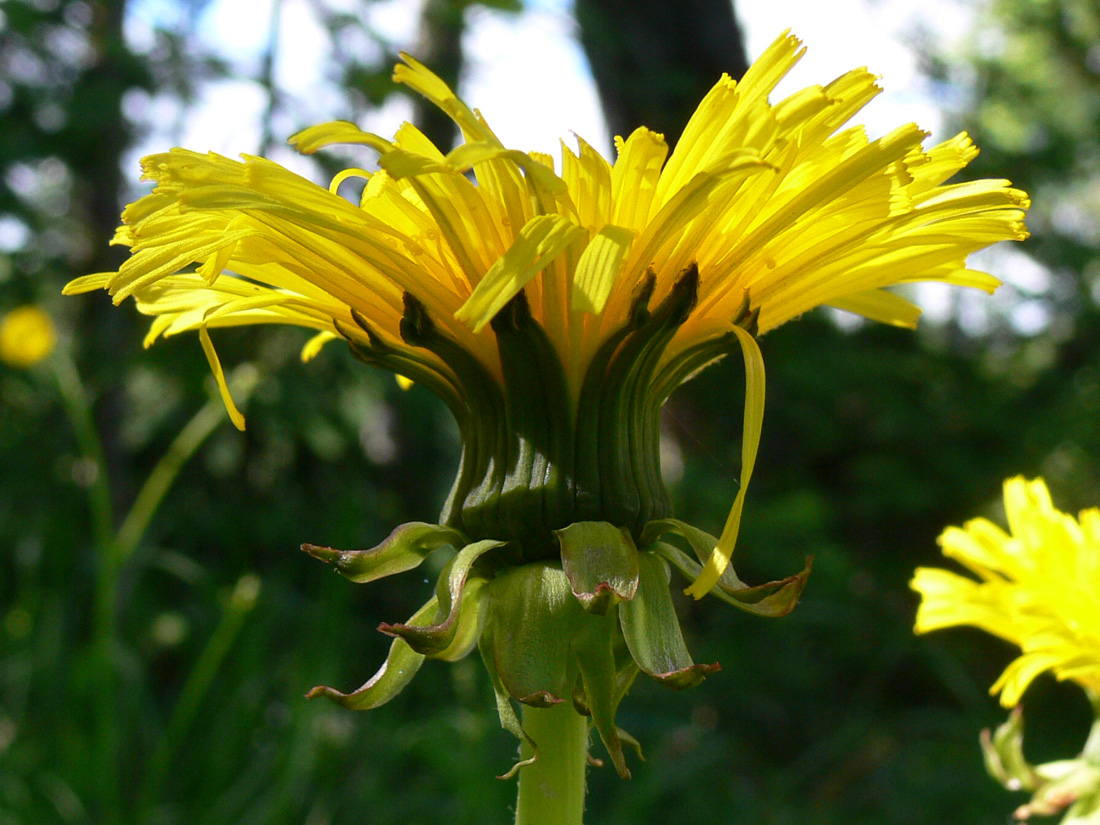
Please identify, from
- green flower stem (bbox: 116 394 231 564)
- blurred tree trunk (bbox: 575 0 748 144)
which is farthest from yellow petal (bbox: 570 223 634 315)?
blurred tree trunk (bbox: 575 0 748 144)

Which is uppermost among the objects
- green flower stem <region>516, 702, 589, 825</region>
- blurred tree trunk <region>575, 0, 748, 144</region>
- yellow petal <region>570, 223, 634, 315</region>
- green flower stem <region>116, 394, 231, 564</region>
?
blurred tree trunk <region>575, 0, 748, 144</region>

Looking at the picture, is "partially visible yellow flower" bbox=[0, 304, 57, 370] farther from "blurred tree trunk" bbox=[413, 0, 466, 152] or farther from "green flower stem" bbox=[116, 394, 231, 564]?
"blurred tree trunk" bbox=[413, 0, 466, 152]

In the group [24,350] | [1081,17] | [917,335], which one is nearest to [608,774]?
[24,350]

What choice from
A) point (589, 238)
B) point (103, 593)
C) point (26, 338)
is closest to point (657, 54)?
point (26, 338)

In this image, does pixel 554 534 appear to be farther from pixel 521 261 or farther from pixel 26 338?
pixel 26 338

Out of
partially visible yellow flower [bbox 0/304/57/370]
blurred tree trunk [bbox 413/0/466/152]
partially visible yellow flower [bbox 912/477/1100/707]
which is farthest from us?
blurred tree trunk [bbox 413/0/466/152]

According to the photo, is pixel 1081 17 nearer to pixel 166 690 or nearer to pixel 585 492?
pixel 166 690
